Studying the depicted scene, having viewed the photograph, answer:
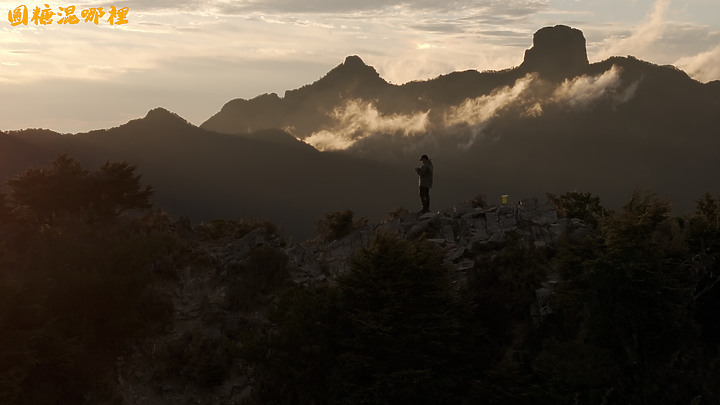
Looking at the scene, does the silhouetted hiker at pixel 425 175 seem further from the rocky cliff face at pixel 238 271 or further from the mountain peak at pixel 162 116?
the mountain peak at pixel 162 116

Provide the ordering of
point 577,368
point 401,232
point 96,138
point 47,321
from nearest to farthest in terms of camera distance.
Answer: point 577,368, point 47,321, point 401,232, point 96,138

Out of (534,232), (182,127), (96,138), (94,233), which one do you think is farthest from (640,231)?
(182,127)

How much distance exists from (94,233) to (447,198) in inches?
5775

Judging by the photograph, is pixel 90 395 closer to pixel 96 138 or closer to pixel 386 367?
pixel 386 367

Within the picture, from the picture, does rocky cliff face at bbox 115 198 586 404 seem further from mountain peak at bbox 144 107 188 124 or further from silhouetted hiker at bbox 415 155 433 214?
mountain peak at bbox 144 107 188 124

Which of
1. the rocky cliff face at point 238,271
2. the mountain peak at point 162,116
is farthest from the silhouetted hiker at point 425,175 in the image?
the mountain peak at point 162,116

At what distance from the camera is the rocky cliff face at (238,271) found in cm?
2414

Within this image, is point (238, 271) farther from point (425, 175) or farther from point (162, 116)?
point (162, 116)

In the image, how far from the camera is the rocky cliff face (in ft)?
79.2

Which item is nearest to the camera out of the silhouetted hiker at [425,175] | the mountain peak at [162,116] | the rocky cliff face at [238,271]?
the rocky cliff face at [238,271]

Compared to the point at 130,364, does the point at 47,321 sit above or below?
above

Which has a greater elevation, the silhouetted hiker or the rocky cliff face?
the silhouetted hiker

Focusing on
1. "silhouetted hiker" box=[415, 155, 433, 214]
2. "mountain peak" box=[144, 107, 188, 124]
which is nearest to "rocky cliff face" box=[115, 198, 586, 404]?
"silhouetted hiker" box=[415, 155, 433, 214]

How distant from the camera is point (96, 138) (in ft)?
495
